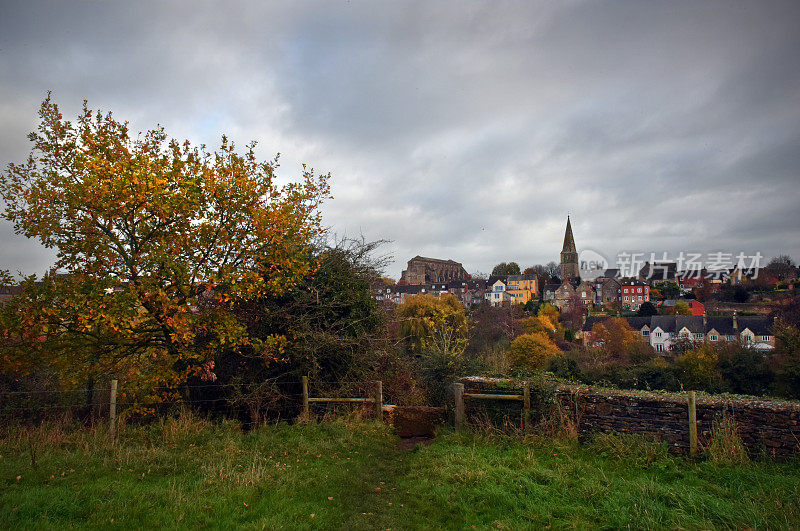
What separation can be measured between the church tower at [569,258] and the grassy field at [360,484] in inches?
5072

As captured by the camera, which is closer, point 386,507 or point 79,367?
point 386,507

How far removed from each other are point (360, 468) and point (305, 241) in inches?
194

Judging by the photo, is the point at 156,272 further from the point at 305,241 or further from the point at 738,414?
the point at 738,414

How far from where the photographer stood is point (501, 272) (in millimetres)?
123375

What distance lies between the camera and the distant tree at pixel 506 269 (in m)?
120

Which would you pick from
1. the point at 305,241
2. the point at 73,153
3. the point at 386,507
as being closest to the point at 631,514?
the point at 386,507

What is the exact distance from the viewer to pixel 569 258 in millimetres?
131875

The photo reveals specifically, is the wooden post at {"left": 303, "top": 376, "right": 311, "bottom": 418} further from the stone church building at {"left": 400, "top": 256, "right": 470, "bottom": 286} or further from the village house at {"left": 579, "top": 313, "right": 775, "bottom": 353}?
the stone church building at {"left": 400, "top": 256, "right": 470, "bottom": 286}

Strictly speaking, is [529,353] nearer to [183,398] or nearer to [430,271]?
[183,398]

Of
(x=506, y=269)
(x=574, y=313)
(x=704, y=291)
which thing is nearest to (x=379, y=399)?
(x=574, y=313)

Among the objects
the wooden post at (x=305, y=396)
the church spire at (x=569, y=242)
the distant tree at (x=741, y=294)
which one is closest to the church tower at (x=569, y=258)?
the church spire at (x=569, y=242)

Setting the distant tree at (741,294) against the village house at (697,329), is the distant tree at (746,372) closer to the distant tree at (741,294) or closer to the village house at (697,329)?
the village house at (697,329)

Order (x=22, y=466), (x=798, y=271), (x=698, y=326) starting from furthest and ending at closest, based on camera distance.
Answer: (x=798, y=271) < (x=698, y=326) < (x=22, y=466)

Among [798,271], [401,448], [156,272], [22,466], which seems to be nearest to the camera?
[22,466]
